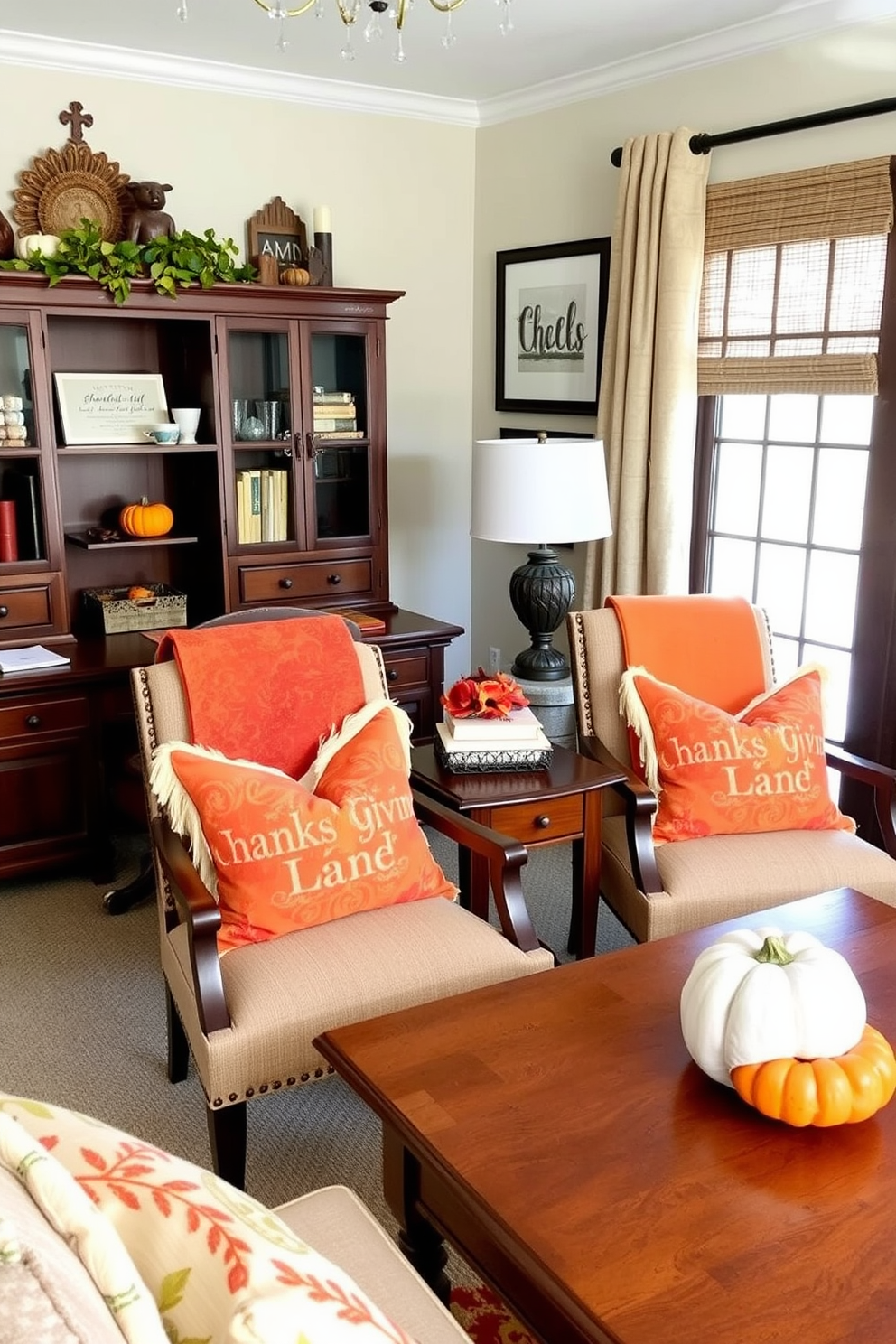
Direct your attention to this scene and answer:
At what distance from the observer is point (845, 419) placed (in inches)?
131

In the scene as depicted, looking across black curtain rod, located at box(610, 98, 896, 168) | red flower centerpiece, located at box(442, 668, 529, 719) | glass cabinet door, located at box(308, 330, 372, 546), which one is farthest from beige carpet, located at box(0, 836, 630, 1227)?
black curtain rod, located at box(610, 98, 896, 168)

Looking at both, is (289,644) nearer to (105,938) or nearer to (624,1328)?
(105,938)

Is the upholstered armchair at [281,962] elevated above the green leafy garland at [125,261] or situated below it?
below

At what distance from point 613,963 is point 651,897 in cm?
52

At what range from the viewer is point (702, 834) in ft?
8.68

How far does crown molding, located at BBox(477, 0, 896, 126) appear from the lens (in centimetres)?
305

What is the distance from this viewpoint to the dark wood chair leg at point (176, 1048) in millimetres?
2445

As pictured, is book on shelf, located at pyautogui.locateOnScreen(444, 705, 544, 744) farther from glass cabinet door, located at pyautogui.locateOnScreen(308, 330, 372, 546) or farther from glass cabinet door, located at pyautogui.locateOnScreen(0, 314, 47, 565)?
glass cabinet door, located at pyautogui.locateOnScreen(0, 314, 47, 565)

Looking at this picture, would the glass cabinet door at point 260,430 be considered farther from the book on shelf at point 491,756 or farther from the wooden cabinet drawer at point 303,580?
the book on shelf at point 491,756

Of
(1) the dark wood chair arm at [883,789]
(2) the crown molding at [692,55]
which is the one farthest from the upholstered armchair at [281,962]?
(2) the crown molding at [692,55]

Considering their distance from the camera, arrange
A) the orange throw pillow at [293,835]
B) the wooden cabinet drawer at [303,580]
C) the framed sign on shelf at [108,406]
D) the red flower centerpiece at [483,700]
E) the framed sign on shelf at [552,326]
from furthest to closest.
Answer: the framed sign on shelf at [552,326], the wooden cabinet drawer at [303,580], the framed sign on shelf at [108,406], the red flower centerpiece at [483,700], the orange throw pillow at [293,835]

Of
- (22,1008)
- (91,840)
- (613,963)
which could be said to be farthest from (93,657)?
(613,963)

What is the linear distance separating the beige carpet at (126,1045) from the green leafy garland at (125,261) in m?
1.77

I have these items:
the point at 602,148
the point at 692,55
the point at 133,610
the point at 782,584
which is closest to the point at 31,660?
the point at 133,610
